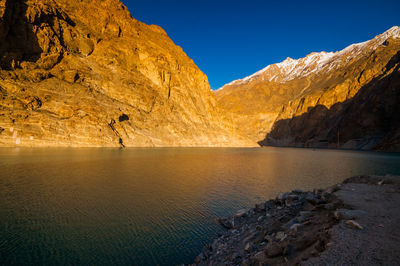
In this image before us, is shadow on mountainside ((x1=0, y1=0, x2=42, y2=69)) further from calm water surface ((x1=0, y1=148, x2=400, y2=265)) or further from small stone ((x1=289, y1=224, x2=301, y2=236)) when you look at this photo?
small stone ((x1=289, y1=224, x2=301, y2=236))

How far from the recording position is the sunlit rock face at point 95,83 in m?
34.9

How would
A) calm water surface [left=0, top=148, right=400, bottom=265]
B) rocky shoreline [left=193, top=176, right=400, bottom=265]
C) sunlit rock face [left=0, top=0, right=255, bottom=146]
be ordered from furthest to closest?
sunlit rock face [left=0, top=0, right=255, bottom=146] < calm water surface [left=0, top=148, right=400, bottom=265] < rocky shoreline [left=193, top=176, right=400, bottom=265]

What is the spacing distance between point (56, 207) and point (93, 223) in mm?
2303

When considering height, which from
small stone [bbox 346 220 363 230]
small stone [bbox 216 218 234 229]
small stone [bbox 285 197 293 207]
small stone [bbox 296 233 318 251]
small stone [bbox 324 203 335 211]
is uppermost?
small stone [bbox 346 220 363 230]

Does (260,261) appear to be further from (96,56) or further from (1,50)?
(96,56)

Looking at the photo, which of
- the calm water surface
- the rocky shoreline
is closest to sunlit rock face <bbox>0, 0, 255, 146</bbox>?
the calm water surface

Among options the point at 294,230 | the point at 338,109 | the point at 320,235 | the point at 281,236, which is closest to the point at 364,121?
the point at 338,109

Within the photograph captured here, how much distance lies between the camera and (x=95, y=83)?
5025 centimetres

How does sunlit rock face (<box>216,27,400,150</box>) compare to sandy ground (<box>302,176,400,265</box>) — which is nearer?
sandy ground (<box>302,176,400,265</box>)

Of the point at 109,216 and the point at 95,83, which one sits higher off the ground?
the point at 95,83

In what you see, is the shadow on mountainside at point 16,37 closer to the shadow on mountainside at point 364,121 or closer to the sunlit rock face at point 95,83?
the sunlit rock face at point 95,83

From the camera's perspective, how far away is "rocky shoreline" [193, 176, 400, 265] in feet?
9.40

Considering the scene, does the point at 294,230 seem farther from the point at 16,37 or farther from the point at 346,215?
the point at 16,37

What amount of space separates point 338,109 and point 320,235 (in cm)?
10480
